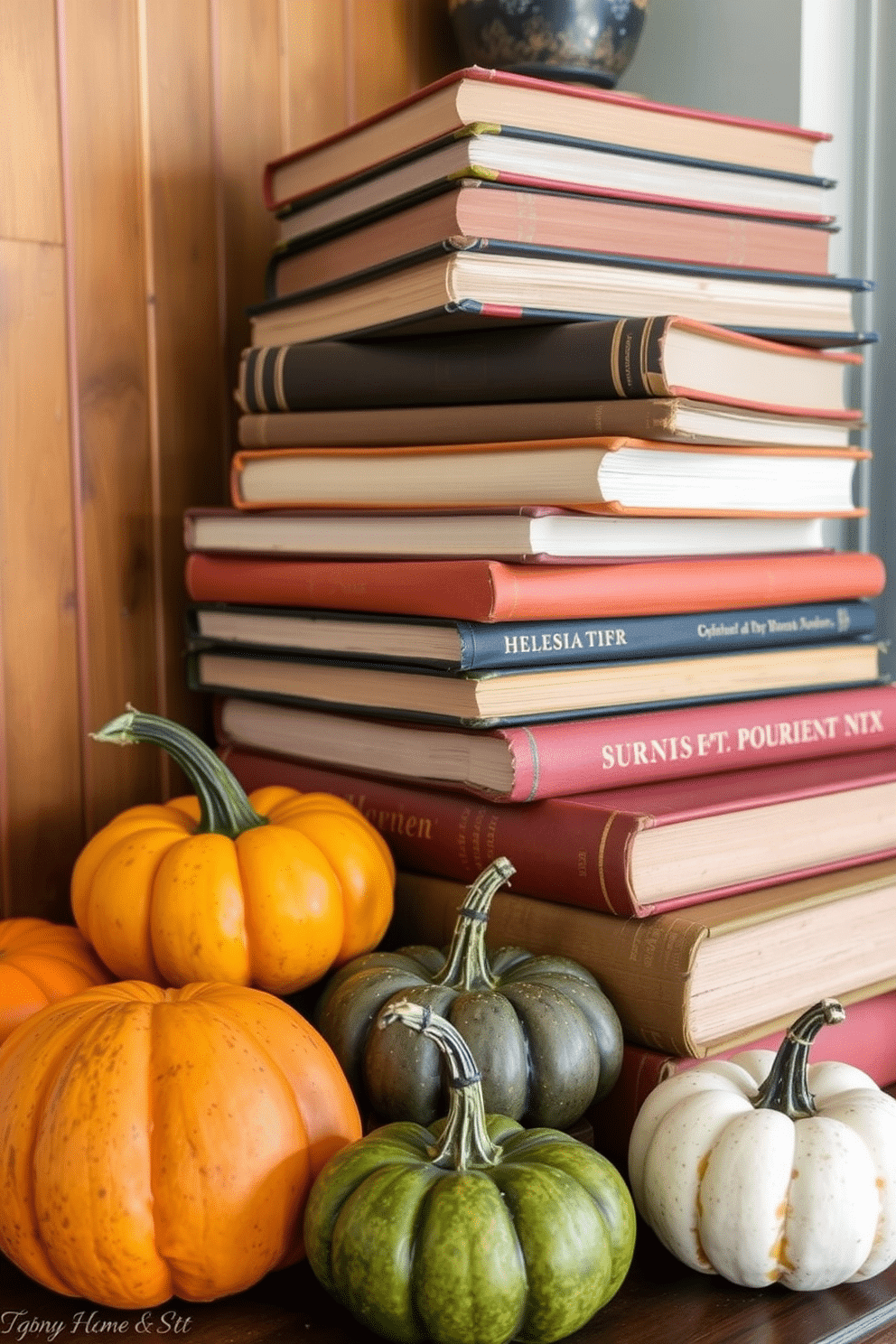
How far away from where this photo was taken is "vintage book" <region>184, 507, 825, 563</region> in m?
0.93

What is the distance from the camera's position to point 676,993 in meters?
0.83

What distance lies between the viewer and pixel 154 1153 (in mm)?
685

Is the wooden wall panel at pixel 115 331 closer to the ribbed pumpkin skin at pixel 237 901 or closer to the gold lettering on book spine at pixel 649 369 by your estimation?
Result: the ribbed pumpkin skin at pixel 237 901

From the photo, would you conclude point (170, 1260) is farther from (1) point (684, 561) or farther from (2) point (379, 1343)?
(1) point (684, 561)

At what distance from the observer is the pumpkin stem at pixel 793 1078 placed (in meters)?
0.74

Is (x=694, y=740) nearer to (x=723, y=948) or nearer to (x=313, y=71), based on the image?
(x=723, y=948)

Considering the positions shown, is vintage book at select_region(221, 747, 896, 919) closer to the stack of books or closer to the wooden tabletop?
the stack of books

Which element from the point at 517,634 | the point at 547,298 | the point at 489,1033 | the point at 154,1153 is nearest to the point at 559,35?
the point at 547,298

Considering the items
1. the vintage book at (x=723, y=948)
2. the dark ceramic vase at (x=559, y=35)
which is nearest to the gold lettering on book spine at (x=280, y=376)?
the dark ceramic vase at (x=559, y=35)

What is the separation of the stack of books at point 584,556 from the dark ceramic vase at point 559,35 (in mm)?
154

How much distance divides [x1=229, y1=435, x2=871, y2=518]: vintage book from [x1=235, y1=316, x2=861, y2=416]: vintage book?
0.13 ft

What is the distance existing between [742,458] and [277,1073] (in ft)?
1.88

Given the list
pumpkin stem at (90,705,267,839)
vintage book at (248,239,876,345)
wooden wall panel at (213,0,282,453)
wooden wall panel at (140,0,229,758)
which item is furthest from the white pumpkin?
wooden wall panel at (213,0,282,453)

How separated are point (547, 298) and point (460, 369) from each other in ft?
0.29
